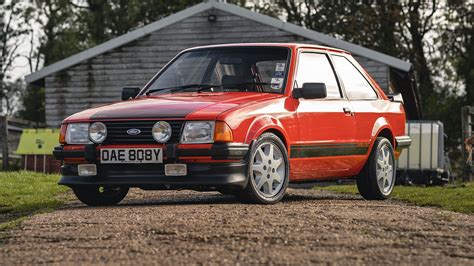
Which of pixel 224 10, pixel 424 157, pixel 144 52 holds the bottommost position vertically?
pixel 424 157

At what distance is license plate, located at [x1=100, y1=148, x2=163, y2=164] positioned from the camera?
870 centimetres

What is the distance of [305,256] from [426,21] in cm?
4127

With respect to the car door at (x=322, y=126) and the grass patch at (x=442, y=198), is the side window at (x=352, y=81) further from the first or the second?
the grass patch at (x=442, y=198)

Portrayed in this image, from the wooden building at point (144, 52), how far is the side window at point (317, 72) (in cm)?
1684

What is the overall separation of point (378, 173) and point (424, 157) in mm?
13412

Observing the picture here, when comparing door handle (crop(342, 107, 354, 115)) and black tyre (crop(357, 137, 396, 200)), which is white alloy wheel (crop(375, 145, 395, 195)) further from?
door handle (crop(342, 107, 354, 115))

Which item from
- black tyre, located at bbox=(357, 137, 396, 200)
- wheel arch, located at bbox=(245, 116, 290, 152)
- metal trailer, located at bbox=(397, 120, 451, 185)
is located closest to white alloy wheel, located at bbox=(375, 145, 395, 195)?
black tyre, located at bbox=(357, 137, 396, 200)

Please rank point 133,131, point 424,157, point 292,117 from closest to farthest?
1. point 133,131
2. point 292,117
3. point 424,157

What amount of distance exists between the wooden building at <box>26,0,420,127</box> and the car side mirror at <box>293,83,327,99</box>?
17831 millimetres

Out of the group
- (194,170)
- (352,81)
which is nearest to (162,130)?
(194,170)

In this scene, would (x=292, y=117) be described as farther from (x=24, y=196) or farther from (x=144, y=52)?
(x=144, y=52)

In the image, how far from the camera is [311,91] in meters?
9.59

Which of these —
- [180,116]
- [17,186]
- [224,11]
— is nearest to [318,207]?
[180,116]

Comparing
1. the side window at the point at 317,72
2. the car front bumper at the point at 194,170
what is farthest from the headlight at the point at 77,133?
the side window at the point at 317,72
